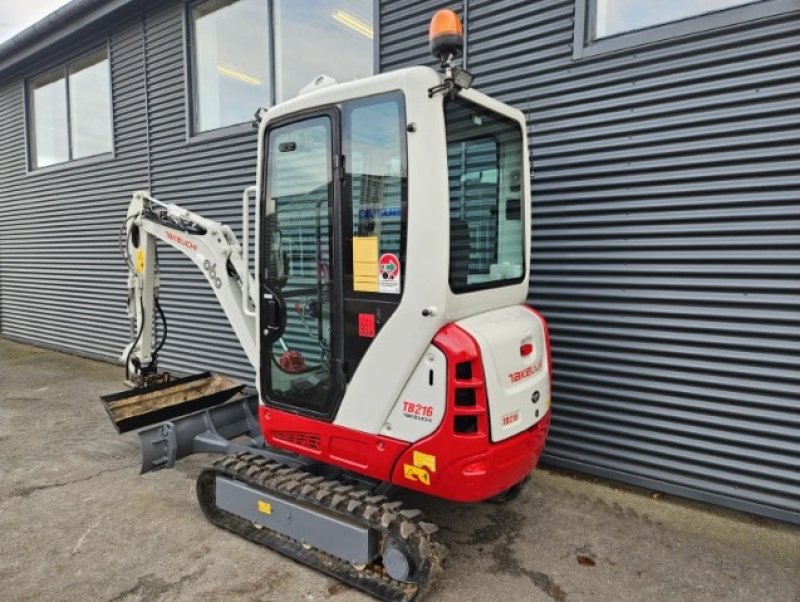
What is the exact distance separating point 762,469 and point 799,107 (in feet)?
7.52

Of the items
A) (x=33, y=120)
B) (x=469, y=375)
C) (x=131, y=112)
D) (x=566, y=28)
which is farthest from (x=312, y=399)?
(x=33, y=120)

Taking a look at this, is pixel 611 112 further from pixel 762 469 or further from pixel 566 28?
pixel 762 469

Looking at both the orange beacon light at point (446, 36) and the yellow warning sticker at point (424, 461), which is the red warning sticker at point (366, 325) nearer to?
the yellow warning sticker at point (424, 461)

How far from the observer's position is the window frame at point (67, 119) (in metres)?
7.73

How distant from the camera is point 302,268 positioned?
3.03 metres

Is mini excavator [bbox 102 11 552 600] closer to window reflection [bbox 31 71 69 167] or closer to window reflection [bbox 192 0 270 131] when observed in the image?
window reflection [bbox 192 0 270 131]

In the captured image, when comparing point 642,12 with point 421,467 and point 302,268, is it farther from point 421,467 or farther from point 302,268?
point 421,467

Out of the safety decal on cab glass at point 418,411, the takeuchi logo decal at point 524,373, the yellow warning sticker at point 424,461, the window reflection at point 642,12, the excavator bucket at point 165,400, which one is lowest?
the excavator bucket at point 165,400

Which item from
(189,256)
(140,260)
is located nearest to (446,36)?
(189,256)

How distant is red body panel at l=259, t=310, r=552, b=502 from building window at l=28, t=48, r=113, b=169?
7256 millimetres

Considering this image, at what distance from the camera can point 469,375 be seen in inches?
98.7

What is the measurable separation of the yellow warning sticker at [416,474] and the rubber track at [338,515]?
18cm

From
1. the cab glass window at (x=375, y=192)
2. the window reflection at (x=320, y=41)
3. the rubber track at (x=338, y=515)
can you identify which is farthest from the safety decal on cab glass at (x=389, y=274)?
the window reflection at (x=320, y=41)

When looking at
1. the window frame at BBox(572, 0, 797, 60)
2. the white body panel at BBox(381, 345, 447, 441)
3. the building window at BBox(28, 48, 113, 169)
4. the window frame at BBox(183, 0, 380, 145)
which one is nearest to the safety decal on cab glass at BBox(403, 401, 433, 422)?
the white body panel at BBox(381, 345, 447, 441)
